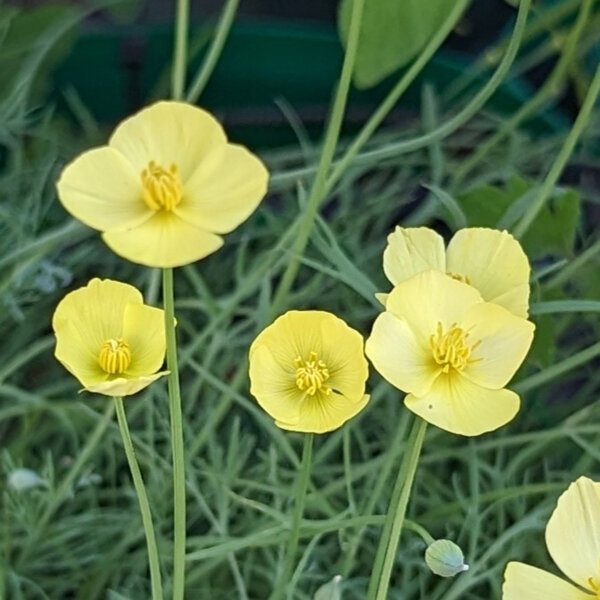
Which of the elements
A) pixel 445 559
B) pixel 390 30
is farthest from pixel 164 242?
pixel 390 30

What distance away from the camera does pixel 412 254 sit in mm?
352

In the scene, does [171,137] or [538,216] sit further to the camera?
[538,216]

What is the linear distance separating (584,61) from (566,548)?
489mm

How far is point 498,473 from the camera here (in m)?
0.49

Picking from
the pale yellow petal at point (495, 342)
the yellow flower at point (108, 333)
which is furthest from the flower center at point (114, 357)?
the pale yellow petal at point (495, 342)

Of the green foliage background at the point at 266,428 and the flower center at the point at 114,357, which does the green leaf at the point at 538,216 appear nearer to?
the green foliage background at the point at 266,428

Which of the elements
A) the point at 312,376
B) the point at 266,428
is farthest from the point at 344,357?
the point at 266,428

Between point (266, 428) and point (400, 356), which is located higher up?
point (400, 356)

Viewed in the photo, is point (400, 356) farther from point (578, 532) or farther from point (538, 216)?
point (538, 216)

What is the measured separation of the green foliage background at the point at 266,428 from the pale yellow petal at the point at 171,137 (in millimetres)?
82

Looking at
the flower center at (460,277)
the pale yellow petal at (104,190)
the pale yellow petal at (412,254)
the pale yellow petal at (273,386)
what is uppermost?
the pale yellow petal at (104,190)

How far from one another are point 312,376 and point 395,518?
0.05 m

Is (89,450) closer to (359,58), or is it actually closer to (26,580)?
(26,580)

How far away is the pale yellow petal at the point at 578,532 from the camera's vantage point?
327 millimetres
